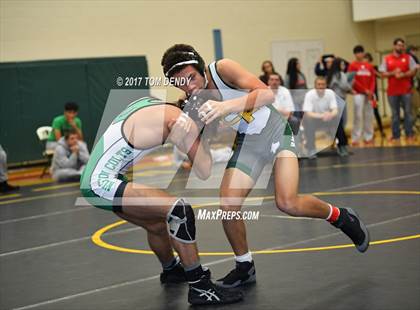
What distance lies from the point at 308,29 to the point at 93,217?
1236cm

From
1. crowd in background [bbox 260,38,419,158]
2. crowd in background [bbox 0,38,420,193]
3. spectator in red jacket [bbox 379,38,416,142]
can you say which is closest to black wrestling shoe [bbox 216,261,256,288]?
crowd in background [bbox 0,38,420,193]

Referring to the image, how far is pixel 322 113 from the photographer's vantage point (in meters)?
13.0

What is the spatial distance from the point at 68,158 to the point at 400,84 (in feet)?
19.9

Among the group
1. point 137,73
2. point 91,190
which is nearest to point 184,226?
point 91,190

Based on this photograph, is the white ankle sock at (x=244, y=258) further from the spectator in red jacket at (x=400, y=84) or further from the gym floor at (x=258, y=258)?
the spectator in red jacket at (x=400, y=84)

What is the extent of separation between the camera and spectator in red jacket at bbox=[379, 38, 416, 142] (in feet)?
46.5

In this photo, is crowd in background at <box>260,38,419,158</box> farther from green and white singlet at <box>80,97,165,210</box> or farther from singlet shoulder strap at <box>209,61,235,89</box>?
green and white singlet at <box>80,97,165,210</box>

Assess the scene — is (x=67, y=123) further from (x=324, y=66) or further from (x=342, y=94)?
(x=324, y=66)

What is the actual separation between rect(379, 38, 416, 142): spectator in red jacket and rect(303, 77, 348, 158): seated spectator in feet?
5.50

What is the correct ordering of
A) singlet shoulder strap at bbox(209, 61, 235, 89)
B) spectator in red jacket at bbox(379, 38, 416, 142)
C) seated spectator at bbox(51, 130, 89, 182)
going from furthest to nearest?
spectator in red jacket at bbox(379, 38, 416, 142) < seated spectator at bbox(51, 130, 89, 182) < singlet shoulder strap at bbox(209, 61, 235, 89)

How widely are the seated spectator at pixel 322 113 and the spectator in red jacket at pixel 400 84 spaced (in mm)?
1677
